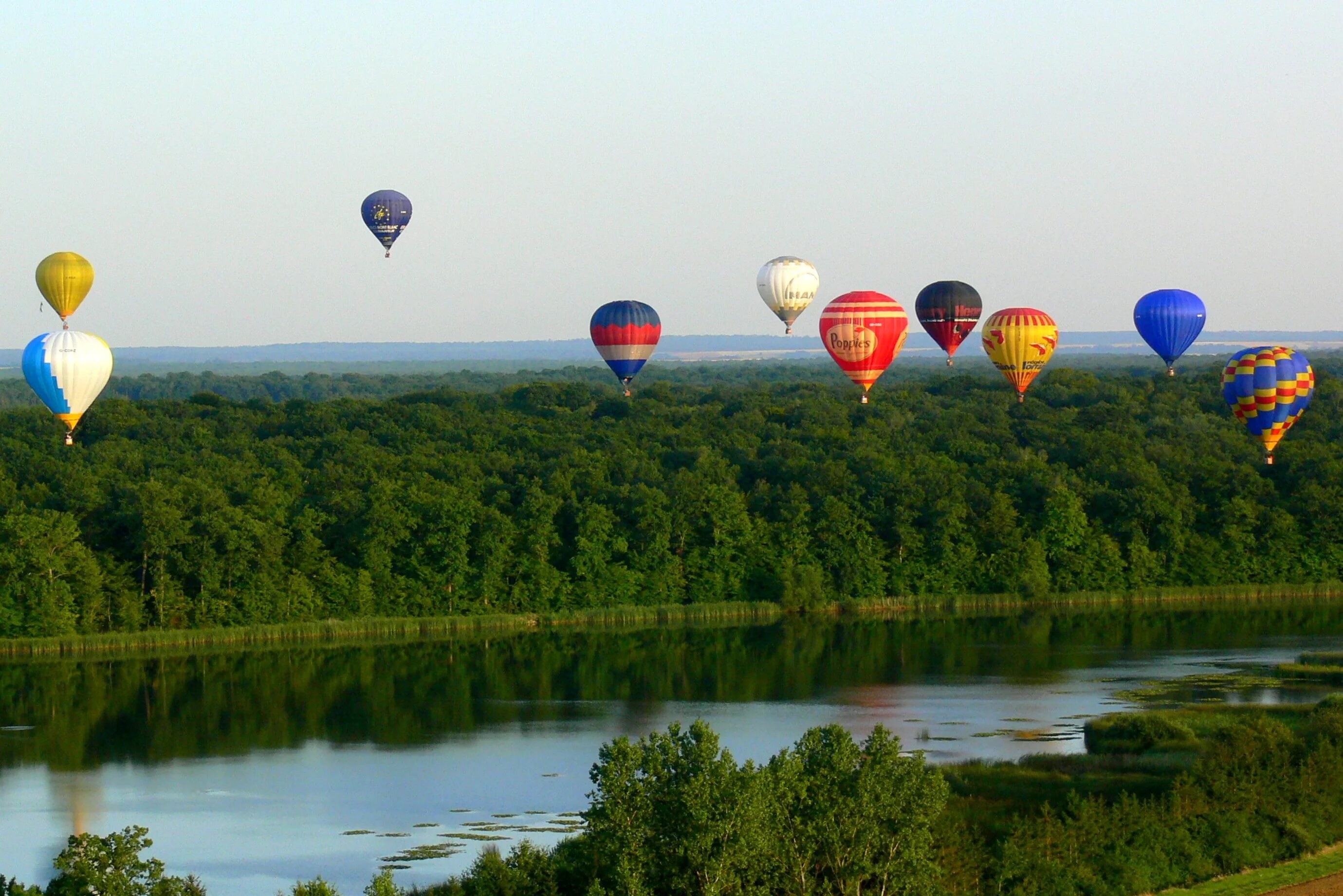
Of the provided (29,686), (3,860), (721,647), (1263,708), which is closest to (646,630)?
(721,647)

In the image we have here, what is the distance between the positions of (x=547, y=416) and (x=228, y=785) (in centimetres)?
3848

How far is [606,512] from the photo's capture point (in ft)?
176

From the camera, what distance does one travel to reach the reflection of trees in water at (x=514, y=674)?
35938 millimetres

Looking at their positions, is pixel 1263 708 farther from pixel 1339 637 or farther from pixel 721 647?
pixel 721 647

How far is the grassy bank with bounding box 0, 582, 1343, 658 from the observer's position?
149 feet

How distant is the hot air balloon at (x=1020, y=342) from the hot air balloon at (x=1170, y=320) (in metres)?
2.12

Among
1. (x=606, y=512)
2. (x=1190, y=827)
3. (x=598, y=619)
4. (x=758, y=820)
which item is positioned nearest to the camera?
(x=758, y=820)

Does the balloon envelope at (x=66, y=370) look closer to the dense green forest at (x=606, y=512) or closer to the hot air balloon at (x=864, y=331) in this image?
the dense green forest at (x=606, y=512)

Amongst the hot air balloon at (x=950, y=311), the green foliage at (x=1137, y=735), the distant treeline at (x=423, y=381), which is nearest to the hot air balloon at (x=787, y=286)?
the hot air balloon at (x=950, y=311)

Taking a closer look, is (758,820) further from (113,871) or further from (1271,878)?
(1271,878)

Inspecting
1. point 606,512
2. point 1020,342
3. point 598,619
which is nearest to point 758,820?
point 1020,342

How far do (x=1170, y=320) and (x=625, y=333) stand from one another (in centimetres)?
1238

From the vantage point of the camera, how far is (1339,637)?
45.2m

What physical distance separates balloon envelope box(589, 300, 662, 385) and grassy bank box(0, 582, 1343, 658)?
1032 cm
